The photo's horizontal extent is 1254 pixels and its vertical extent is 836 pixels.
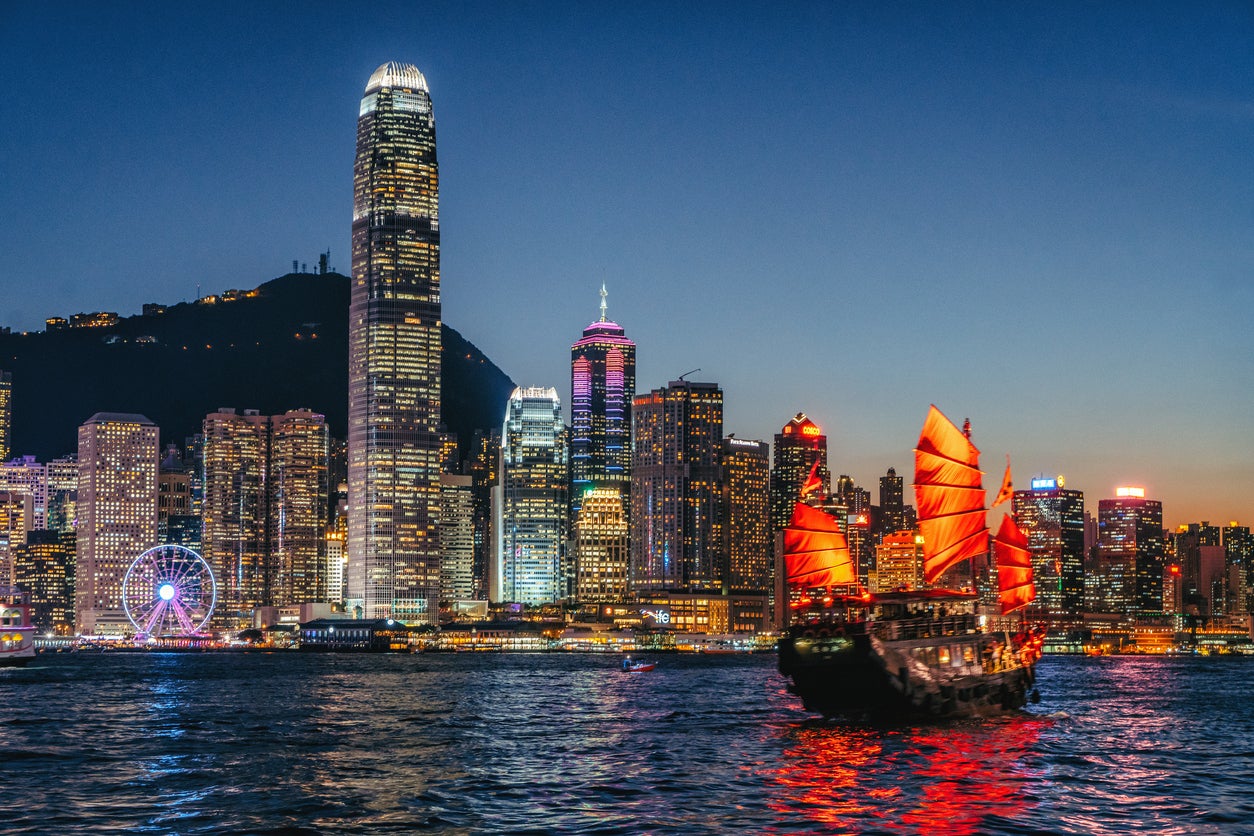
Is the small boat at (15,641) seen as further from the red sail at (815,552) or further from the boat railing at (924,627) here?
the boat railing at (924,627)

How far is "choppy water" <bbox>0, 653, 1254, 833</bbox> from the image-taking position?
50500 mm

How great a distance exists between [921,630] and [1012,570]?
119 feet

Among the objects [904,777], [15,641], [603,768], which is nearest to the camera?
[904,777]

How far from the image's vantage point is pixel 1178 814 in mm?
52438

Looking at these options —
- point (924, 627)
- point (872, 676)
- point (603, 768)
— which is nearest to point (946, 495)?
point (924, 627)

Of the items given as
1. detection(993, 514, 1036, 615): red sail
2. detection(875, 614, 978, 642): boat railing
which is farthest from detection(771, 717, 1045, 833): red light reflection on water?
detection(993, 514, 1036, 615): red sail

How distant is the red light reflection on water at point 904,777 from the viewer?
51.1 metres

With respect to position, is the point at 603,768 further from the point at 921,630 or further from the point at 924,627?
the point at 924,627

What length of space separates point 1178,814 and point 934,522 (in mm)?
57022

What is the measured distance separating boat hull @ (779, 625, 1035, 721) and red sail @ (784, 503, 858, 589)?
23442 millimetres

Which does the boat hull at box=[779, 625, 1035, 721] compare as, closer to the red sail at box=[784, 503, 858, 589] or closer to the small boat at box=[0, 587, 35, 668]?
the red sail at box=[784, 503, 858, 589]

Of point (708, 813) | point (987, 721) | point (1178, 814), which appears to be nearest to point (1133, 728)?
point (987, 721)

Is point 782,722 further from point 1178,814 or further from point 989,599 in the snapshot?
point 1178,814

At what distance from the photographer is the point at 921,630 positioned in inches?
3329
